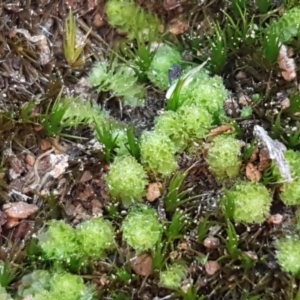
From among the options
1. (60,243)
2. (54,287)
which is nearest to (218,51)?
(60,243)

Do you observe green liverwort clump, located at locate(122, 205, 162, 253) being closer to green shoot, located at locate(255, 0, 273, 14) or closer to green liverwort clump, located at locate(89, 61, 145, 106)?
green liverwort clump, located at locate(89, 61, 145, 106)

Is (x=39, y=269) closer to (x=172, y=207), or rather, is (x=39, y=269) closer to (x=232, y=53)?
(x=172, y=207)

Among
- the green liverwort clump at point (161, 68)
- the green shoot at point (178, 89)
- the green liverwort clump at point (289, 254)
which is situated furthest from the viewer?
the green liverwort clump at point (161, 68)

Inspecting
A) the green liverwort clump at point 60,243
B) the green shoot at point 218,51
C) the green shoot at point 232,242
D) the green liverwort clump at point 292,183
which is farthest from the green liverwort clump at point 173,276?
the green shoot at point 218,51

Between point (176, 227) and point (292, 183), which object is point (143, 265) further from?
point (292, 183)

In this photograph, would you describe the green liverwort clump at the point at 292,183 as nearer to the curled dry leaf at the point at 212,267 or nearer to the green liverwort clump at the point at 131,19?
the curled dry leaf at the point at 212,267

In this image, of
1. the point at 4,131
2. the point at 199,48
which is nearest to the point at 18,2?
the point at 4,131
